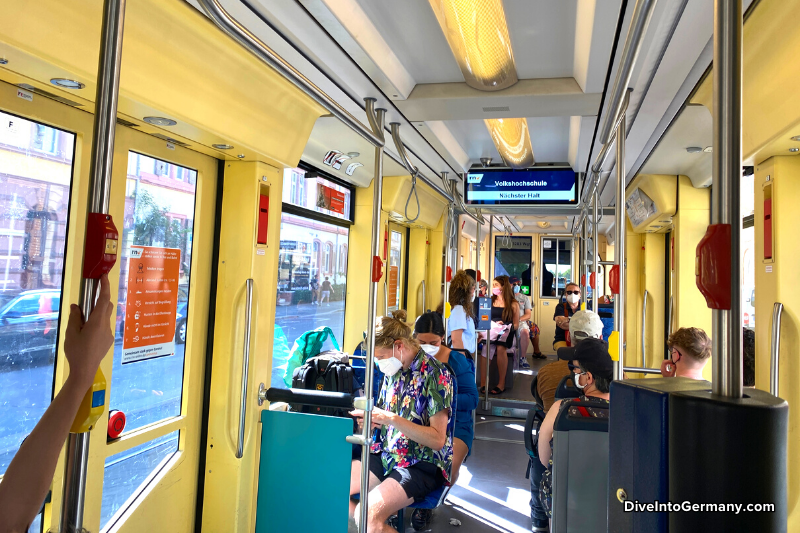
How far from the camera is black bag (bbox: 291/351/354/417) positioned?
127 inches

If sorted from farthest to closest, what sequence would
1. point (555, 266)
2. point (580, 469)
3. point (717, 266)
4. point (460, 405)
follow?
point (555, 266)
point (460, 405)
point (580, 469)
point (717, 266)

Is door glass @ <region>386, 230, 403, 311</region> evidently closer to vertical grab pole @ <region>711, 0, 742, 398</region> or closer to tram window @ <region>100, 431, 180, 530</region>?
tram window @ <region>100, 431, 180, 530</region>

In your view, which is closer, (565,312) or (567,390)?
(567,390)

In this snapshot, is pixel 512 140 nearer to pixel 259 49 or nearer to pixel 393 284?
pixel 393 284

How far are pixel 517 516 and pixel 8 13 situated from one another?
3.71 m

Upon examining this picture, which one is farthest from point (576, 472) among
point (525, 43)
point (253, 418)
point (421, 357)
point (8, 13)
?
point (8, 13)

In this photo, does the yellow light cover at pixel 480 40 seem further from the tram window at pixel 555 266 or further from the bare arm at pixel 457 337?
the tram window at pixel 555 266

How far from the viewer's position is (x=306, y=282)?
4.15 metres

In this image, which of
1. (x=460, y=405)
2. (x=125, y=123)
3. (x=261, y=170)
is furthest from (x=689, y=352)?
(x=125, y=123)

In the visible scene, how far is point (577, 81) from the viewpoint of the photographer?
268cm

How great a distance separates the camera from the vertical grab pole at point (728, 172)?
67 centimetres

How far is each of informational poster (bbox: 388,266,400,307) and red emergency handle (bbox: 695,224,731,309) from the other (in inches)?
213

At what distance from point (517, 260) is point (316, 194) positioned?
8316mm

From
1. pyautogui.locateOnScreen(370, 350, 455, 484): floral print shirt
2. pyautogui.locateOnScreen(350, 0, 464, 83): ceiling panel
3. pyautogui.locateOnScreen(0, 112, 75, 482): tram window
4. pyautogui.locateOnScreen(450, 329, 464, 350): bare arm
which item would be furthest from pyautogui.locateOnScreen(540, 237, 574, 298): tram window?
pyautogui.locateOnScreen(0, 112, 75, 482): tram window
